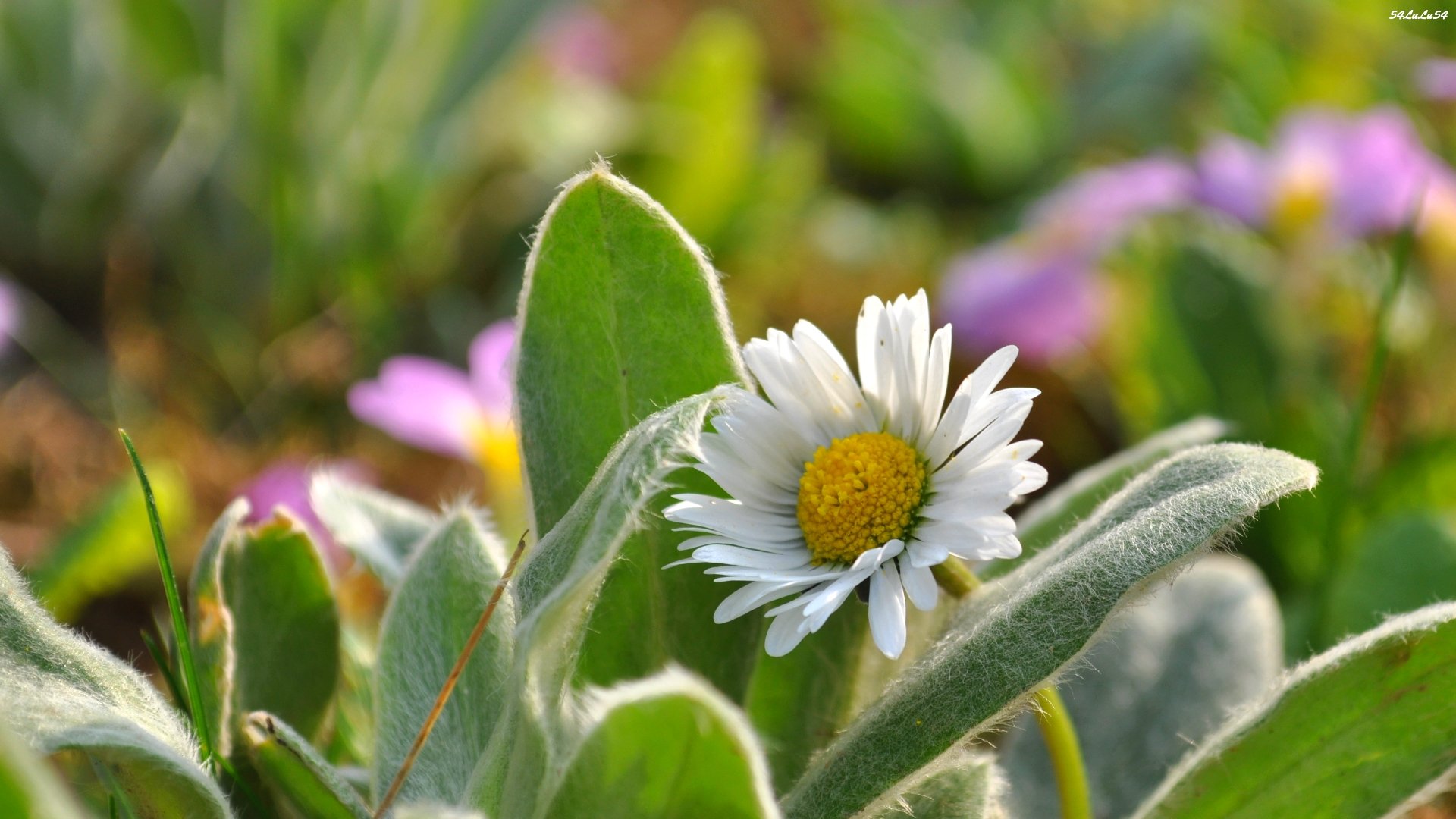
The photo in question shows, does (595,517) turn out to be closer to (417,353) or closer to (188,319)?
(417,353)

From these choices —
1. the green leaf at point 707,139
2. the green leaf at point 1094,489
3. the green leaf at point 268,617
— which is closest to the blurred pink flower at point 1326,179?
the green leaf at point 707,139

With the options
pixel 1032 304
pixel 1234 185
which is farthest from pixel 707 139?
pixel 1234 185

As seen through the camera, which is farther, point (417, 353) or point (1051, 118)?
point (1051, 118)

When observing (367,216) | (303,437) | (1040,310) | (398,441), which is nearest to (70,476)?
(303,437)

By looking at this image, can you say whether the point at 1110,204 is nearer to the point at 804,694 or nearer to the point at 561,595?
the point at 804,694

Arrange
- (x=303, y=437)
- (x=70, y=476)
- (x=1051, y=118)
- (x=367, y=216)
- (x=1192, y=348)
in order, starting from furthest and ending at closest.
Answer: (x=1051, y=118), (x=367, y=216), (x=303, y=437), (x=70, y=476), (x=1192, y=348)

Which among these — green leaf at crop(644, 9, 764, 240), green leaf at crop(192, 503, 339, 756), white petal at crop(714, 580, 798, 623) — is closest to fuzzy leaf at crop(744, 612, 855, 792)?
white petal at crop(714, 580, 798, 623)

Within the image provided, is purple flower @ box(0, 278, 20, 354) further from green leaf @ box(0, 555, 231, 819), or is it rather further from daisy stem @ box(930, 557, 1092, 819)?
daisy stem @ box(930, 557, 1092, 819)
